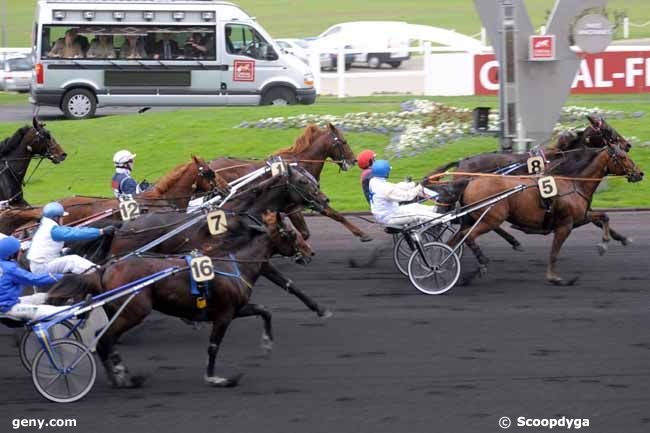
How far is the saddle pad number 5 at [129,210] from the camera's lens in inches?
412

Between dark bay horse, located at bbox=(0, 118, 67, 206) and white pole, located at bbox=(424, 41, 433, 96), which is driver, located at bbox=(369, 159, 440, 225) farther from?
white pole, located at bbox=(424, 41, 433, 96)

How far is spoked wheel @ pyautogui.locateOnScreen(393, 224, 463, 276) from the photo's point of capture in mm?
11859

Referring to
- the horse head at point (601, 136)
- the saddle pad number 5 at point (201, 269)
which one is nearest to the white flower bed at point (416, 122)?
the horse head at point (601, 136)

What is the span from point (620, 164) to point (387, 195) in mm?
2761

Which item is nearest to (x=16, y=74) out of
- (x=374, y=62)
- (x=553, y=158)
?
(x=374, y=62)

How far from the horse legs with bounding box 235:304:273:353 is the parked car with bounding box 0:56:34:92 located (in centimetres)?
2367

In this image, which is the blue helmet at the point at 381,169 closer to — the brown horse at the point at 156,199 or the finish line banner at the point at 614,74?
the brown horse at the point at 156,199

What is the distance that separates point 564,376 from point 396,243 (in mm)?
3907

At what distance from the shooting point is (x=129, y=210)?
10492mm

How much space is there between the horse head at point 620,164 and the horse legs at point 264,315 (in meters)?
4.95

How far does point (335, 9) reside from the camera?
56.3 metres

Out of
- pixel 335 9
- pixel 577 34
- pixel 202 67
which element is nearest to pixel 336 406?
pixel 577 34

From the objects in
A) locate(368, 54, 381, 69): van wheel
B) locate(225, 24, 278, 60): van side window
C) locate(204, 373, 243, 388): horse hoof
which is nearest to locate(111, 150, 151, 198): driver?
locate(204, 373, 243, 388): horse hoof

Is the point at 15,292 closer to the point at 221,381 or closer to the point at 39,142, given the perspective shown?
the point at 221,381
